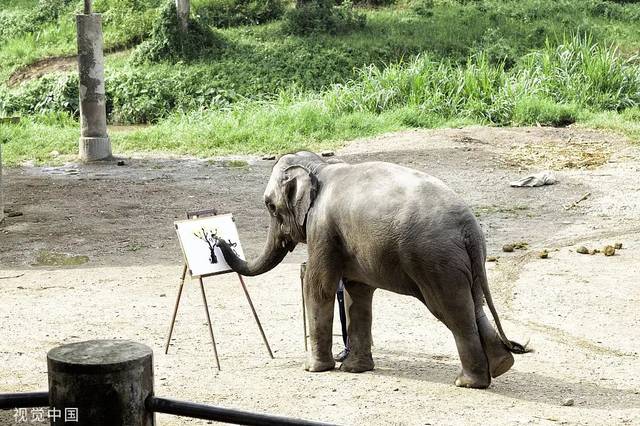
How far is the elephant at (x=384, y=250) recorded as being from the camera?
6766 mm

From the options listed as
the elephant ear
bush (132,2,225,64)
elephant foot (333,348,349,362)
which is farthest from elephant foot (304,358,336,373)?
bush (132,2,225,64)

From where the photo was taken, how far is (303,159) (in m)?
7.74

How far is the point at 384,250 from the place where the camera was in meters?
6.89

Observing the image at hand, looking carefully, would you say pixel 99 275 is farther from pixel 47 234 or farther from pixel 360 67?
pixel 360 67

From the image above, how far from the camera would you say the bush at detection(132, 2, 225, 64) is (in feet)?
84.0

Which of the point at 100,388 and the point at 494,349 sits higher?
the point at 100,388

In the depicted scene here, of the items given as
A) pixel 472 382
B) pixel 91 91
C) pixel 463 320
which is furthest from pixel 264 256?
pixel 91 91

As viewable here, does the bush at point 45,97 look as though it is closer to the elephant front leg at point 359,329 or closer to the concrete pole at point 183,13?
the concrete pole at point 183,13

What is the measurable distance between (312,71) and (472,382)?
59.4 ft

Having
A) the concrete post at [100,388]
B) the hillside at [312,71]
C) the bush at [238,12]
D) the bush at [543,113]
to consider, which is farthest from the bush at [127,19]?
the concrete post at [100,388]

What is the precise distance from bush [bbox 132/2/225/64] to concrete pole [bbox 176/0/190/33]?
3.5 inches

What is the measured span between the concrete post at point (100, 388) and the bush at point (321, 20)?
2347 cm

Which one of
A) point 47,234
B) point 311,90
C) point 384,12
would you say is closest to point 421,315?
→ point 47,234

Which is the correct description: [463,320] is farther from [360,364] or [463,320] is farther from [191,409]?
[191,409]
